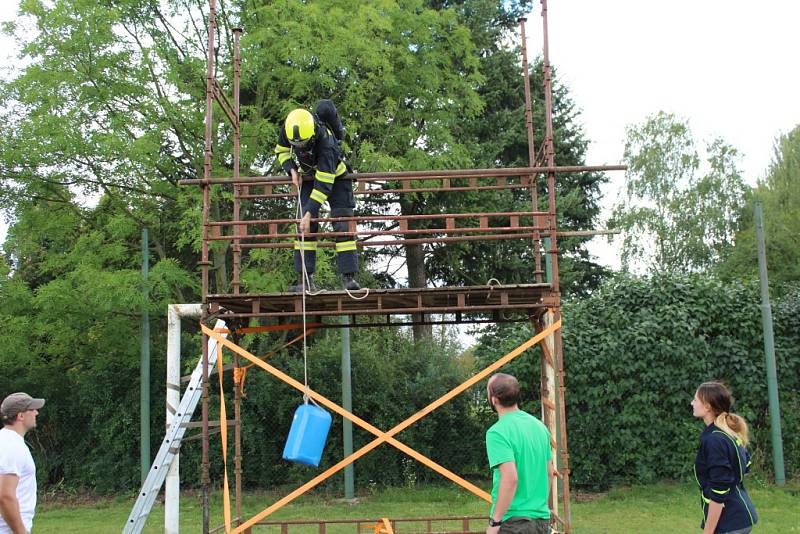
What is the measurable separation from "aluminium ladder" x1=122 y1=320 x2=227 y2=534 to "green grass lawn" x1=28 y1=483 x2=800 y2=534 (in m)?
1.91

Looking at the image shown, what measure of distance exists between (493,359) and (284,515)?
3932mm

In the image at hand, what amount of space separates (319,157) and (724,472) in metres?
4.30

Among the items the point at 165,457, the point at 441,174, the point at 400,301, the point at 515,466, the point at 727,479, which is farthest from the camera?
the point at 165,457

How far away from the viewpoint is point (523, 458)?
3.84 meters

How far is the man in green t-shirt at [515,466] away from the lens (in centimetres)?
372

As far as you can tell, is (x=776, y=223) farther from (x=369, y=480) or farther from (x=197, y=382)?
(x=197, y=382)

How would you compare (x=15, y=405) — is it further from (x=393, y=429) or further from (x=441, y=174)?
(x=441, y=174)

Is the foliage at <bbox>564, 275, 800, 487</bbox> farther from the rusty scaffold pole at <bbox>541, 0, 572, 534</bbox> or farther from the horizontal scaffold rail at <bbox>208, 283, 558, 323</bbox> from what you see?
the horizontal scaffold rail at <bbox>208, 283, 558, 323</bbox>

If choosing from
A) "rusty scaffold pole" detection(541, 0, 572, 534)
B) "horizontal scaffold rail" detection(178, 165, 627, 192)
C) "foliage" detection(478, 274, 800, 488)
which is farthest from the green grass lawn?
"horizontal scaffold rail" detection(178, 165, 627, 192)

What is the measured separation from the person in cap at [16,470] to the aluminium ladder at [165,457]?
3431 mm

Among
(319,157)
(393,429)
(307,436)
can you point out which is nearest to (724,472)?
(393,429)

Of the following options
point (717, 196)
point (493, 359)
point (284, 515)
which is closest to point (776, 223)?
point (717, 196)

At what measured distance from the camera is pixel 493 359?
11258mm

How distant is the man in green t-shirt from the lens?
12.2 ft
